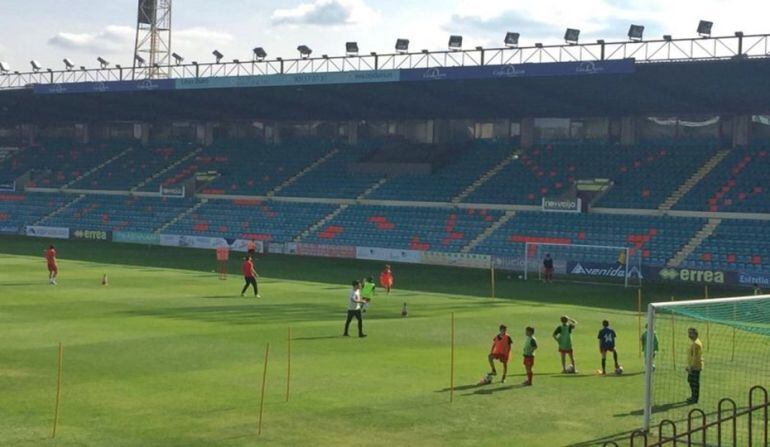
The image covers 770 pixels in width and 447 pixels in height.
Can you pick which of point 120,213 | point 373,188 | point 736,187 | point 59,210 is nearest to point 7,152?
point 59,210

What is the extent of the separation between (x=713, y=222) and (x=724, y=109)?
1022 cm

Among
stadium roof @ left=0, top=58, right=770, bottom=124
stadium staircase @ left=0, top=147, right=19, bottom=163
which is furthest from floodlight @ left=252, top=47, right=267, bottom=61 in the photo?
stadium staircase @ left=0, top=147, right=19, bottom=163

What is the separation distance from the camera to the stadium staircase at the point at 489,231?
204 feet

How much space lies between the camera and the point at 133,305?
3897cm

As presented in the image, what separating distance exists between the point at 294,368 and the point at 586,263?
105 feet

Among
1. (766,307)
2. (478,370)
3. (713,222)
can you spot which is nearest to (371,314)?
(478,370)

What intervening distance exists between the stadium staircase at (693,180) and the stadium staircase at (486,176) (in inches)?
522

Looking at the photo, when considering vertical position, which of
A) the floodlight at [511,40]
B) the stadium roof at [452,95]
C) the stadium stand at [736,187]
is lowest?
the stadium stand at [736,187]

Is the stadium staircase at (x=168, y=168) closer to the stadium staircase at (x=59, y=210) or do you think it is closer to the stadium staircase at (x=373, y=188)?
the stadium staircase at (x=59, y=210)

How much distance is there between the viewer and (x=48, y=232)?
79938 millimetres

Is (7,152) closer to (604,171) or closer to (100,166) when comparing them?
(100,166)

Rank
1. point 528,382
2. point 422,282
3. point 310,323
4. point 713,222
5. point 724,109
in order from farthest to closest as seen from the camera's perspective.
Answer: point 724,109
point 713,222
point 422,282
point 310,323
point 528,382

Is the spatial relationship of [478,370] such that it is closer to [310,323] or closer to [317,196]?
[310,323]

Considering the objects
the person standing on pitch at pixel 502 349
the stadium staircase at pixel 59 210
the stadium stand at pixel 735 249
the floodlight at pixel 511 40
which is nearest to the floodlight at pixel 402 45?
the floodlight at pixel 511 40
